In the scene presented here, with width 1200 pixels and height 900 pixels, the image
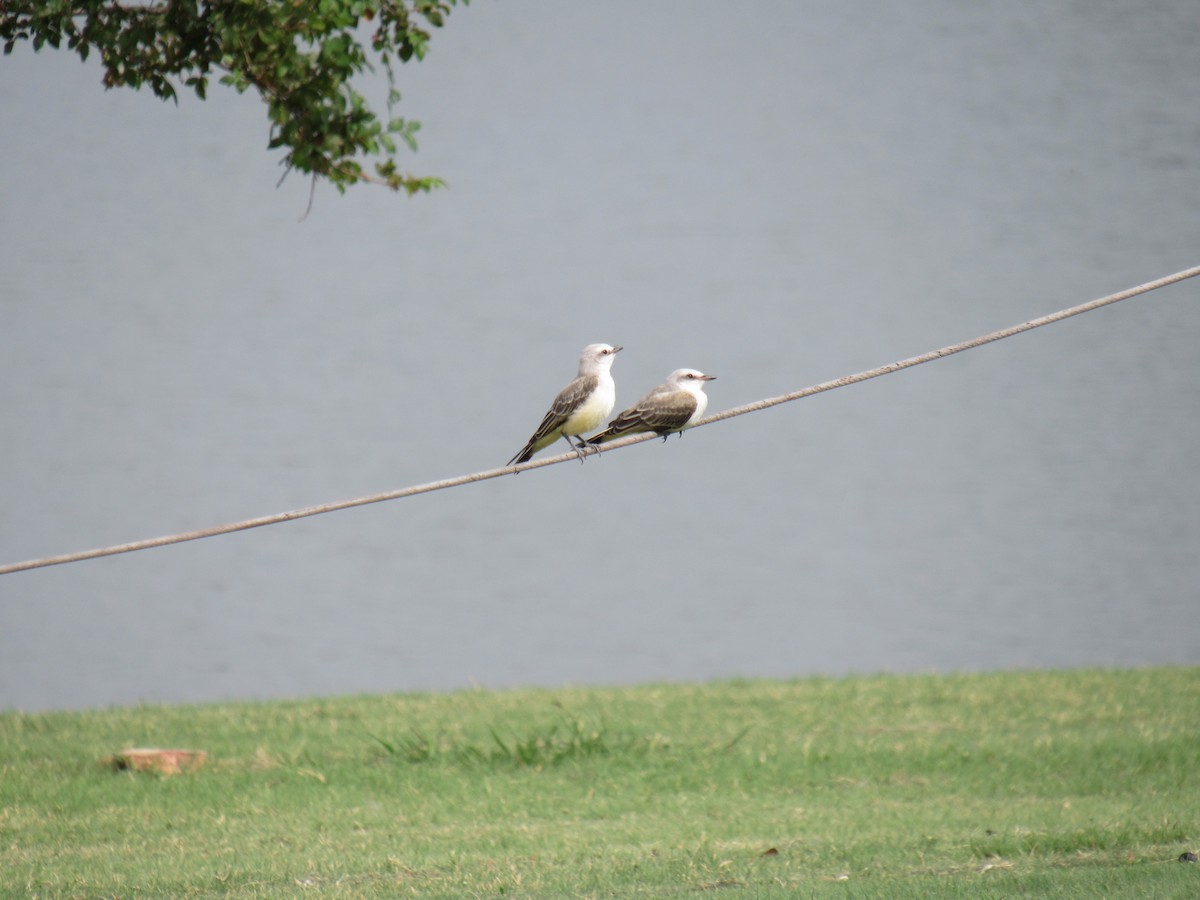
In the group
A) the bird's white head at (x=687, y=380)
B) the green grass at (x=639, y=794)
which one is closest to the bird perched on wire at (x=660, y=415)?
the bird's white head at (x=687, y=380)

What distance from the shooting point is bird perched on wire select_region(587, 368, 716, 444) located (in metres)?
5.70

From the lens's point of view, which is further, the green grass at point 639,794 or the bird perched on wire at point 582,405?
the bird perched on wire at point 582,405

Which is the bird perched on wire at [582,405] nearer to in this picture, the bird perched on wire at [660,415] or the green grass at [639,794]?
the bird perched on wire at [660,415]

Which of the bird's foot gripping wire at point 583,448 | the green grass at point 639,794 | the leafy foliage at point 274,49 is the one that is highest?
the leafy foliage at point 274,49

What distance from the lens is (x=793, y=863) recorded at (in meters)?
5.54

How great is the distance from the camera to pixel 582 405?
5793mm

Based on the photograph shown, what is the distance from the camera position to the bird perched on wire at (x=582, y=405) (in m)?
5.80

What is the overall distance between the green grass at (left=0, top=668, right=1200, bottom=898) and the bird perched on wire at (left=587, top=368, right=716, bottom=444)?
163 centimetres

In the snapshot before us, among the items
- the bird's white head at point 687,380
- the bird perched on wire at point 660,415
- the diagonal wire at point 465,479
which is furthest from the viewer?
the bird's white head at point 687,380

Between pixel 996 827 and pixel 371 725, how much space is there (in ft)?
12.4

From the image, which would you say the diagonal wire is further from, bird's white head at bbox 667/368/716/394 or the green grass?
the green grass

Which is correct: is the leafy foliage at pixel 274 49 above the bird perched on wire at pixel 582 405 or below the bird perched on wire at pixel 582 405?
above

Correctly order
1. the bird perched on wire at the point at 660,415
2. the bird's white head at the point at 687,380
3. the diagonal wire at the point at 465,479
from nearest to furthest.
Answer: the diagonal wire at the point at 465,479 < the bird perched on wire at the point at 660,415 < the bird's white head at the point at 687,380

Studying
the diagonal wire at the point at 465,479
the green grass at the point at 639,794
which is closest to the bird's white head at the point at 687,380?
the diagonal wire at the point at 465,479
